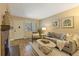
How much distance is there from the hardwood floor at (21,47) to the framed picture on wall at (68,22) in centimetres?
64

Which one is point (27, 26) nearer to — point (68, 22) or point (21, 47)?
point (21, 47)

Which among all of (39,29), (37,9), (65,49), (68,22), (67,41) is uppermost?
(37,9)

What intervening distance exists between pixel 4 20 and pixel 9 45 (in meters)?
0.41

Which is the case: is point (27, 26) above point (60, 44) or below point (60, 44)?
above

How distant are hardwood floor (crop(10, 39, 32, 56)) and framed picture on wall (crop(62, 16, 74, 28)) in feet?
2.10

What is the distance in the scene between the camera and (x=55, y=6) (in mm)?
2076

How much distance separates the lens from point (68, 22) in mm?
2047

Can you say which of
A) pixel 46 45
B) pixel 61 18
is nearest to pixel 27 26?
pixel 46 45

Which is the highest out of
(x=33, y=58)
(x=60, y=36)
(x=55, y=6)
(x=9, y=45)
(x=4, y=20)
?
(x=55, y=6)

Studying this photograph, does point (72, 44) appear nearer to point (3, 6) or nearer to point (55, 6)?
point (55, 6)

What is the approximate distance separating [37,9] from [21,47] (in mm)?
668

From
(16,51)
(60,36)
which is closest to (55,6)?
(60,36)

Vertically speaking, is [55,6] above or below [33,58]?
above

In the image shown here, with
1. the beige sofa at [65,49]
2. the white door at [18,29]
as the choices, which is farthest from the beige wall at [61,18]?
the white door at [18,29]
